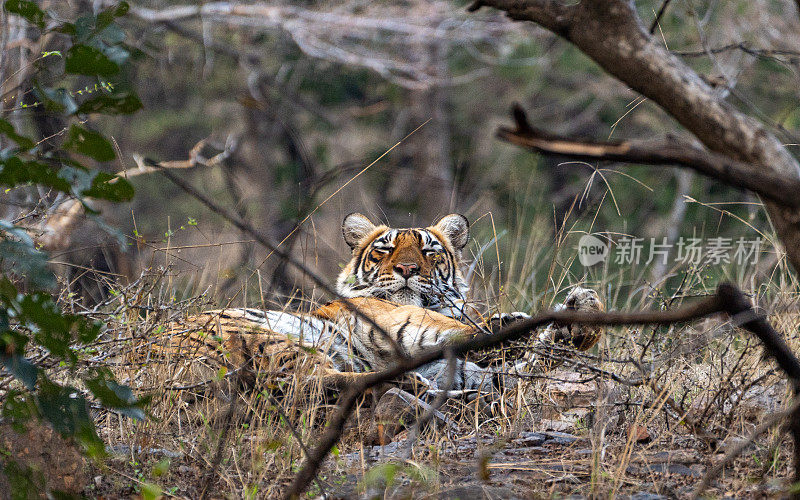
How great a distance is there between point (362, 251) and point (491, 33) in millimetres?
8262

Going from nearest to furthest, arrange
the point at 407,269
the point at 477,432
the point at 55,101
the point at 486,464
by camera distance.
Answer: the point at 55,101, the point at 486,464, the point at 477,432, the point at 407,269

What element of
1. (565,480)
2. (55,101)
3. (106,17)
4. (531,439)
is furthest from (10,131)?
(531,439)

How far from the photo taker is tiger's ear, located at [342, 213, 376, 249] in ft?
16.3

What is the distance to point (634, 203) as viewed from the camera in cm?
1276

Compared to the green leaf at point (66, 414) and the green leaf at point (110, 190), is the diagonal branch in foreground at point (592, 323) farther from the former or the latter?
the green leaf at point (110, 190)

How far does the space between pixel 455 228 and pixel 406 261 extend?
1.60 feet

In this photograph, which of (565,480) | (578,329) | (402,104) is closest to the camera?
(565,480)

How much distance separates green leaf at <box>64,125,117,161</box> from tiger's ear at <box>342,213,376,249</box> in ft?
10.2

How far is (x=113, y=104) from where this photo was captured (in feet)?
6.36

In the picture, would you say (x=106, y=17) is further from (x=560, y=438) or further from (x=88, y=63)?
(x=560, y=438)

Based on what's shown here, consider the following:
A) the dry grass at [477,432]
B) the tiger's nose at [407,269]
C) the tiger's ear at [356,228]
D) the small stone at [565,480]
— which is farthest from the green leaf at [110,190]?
the tiger's ear at [356,228]

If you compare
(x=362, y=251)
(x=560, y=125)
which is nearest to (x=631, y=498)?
(x=362, y=251)

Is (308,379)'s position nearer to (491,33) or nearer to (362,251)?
(362,251)

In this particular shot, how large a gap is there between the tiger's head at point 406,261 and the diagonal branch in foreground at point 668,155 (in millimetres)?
2781
